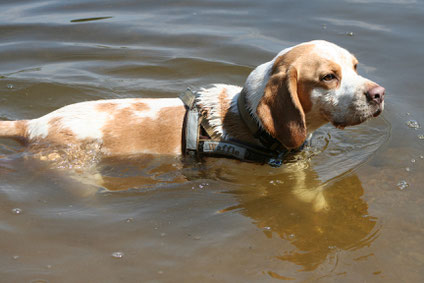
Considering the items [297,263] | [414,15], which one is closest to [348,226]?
[297,263]

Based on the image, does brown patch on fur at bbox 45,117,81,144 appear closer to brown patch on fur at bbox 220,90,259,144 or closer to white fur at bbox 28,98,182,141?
white fur at bbox 28,98,182,141

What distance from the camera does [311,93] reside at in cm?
459

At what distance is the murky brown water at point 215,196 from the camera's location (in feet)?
12.6

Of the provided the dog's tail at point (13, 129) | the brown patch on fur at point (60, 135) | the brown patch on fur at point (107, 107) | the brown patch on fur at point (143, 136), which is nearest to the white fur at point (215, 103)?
the brown patch on fur at point (143, 136)

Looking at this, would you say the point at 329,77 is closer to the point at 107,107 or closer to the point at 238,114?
the point at 238,114

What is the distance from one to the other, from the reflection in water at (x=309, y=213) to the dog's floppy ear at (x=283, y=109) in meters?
0.55

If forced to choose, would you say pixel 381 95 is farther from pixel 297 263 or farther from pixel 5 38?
pixel 5 38

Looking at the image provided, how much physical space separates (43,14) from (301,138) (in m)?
7.56

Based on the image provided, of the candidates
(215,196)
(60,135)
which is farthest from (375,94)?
(60,135)

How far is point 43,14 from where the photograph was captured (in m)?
10.4

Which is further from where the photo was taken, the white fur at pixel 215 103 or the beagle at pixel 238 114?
the white fur at pixel 215 103

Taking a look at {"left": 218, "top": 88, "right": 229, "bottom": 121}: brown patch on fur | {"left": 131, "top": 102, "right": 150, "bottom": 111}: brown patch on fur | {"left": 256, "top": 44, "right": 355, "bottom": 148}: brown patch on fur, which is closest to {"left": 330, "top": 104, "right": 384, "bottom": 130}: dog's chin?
{"left": 256, "top": 44, "right": 355, "bottom": 148}: brown patch on fur

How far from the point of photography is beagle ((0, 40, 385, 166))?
177 inches

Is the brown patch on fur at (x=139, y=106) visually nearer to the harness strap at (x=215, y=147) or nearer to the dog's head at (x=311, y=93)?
the harness strap at (x=215, y=147)
